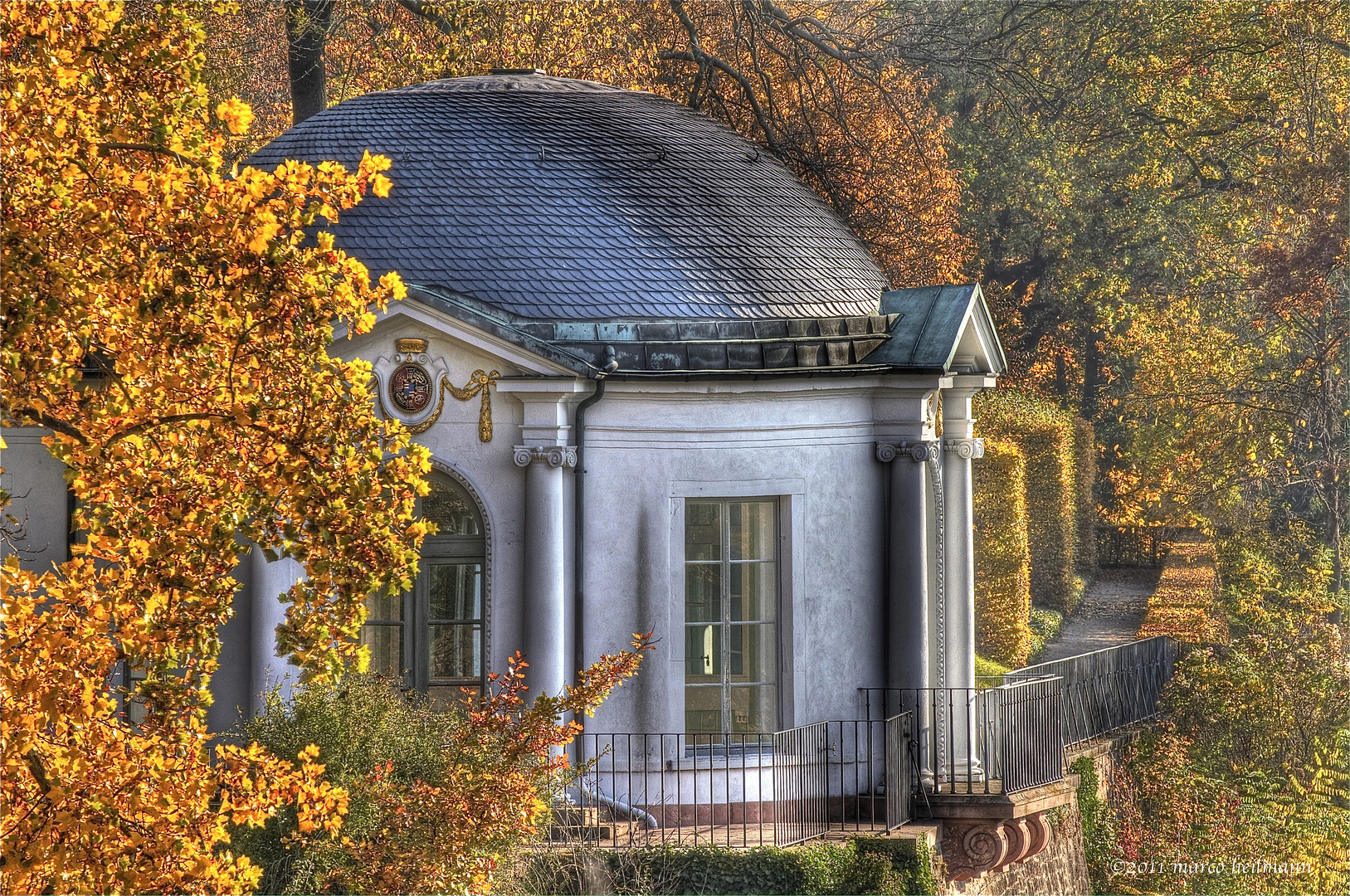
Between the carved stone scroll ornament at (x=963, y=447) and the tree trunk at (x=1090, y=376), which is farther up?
the tree trunk at (x=1090, y=376)

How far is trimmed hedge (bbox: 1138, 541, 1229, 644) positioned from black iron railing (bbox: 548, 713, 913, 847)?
39.9 feet

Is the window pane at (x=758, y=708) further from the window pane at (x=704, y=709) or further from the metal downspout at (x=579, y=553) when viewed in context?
the metal downspout at (x=579, y=553)

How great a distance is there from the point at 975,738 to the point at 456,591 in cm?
517

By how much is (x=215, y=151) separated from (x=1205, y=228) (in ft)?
93.7

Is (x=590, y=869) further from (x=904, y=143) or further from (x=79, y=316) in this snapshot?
(x=904, y=143)

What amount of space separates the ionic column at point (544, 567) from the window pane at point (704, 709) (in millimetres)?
1256

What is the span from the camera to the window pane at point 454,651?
565 inches

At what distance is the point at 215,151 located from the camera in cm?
787

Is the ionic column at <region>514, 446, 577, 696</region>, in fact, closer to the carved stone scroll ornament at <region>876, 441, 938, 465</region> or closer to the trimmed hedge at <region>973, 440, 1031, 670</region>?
the carved stone scroll ornament at <region>876, 441, 938, 465</region>

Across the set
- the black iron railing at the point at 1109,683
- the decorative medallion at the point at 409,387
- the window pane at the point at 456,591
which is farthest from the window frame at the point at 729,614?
the black iron railing at the point at 1109,683

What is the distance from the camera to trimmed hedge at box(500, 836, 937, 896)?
12.1m

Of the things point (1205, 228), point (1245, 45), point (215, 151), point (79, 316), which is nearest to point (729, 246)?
point (215, 151)

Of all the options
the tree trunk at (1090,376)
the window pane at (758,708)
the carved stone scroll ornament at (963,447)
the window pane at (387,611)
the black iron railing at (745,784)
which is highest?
the tree trunk at (1090,376)

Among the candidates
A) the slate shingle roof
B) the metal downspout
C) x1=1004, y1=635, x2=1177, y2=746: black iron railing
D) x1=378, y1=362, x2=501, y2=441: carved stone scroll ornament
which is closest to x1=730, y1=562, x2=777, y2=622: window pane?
the metal downspout
